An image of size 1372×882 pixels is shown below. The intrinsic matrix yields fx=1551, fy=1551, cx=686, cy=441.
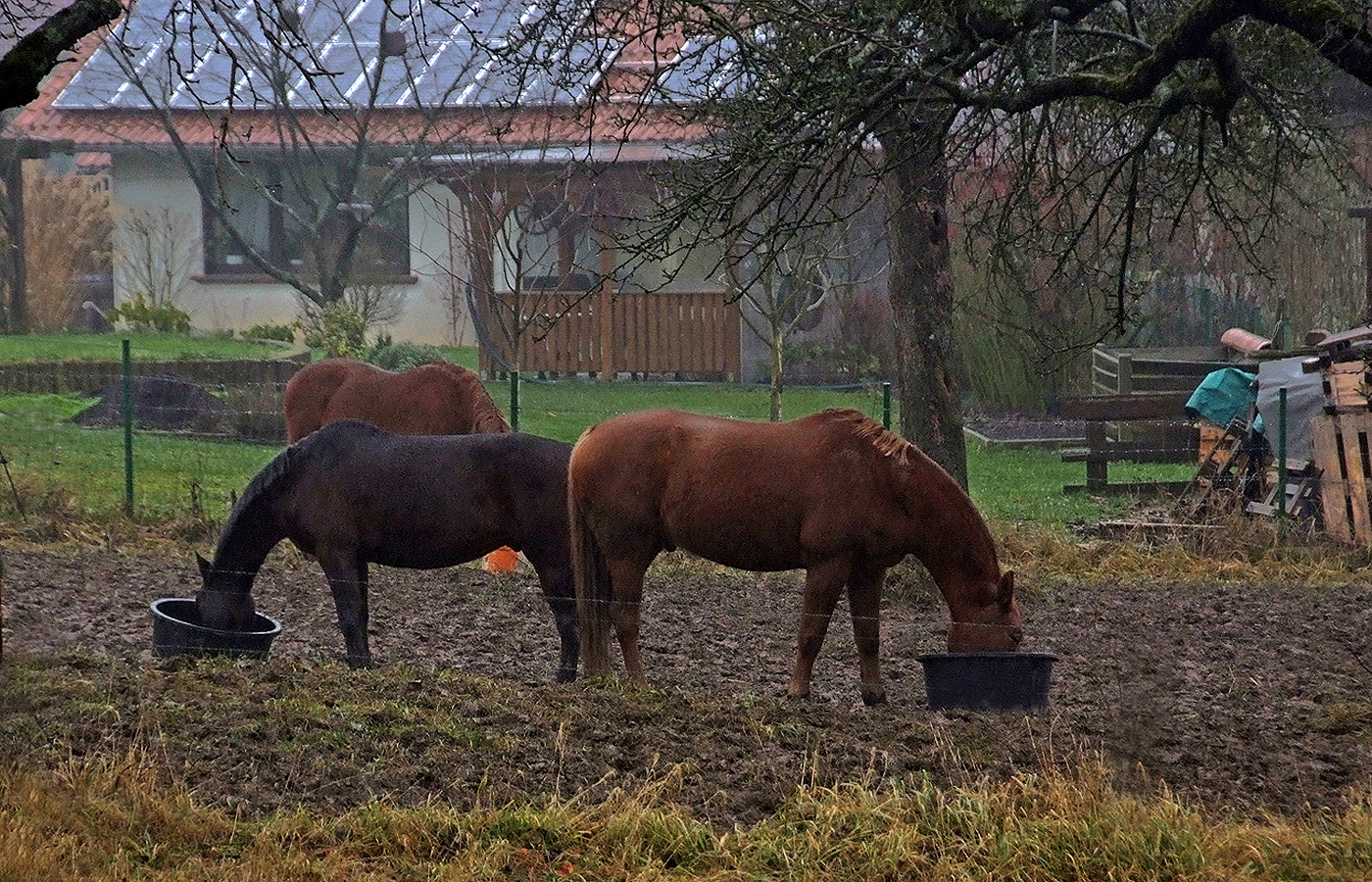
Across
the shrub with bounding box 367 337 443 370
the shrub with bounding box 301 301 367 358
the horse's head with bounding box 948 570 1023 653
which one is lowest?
the horse's head with bounding box 948 570 1023 653

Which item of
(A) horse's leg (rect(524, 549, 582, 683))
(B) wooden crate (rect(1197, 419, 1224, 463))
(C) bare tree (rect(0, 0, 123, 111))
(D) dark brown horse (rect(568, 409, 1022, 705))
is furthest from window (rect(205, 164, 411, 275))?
(C) bare tree (rect(0, 0, 123, 111))

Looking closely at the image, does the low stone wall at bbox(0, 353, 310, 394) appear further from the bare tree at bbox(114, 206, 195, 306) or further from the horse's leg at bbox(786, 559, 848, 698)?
the horse's leg at bbox(786, 559, 848, 698)

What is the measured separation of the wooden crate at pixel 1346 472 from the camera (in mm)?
11891

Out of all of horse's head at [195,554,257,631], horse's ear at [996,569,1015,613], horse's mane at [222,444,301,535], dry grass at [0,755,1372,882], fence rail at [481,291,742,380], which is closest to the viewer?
dry grass at [0,755,1372,882]

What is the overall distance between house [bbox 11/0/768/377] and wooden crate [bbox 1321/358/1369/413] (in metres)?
11.3

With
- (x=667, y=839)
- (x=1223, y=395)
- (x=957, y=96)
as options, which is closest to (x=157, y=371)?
(x=1223, y=395)

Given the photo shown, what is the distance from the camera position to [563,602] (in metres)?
8.34

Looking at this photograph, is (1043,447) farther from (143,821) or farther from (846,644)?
(143,821)

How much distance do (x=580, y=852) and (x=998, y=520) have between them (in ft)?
28.3

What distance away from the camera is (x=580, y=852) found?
5109 millimetres

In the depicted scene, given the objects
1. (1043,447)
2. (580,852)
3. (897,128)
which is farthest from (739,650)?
(1043,447)

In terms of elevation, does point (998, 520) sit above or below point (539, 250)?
below

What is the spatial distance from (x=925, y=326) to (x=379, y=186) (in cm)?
1733

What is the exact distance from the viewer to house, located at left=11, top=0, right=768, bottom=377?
926 inches
